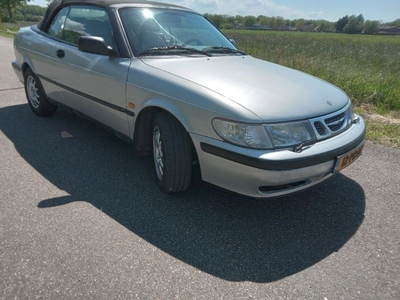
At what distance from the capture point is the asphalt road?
1.78 metres

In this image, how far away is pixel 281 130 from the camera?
2.07 metres

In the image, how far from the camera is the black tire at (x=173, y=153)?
2.43 meters

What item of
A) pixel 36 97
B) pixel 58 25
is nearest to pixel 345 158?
pixel 58 25

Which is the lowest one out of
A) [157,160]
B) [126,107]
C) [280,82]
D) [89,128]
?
[89,128]

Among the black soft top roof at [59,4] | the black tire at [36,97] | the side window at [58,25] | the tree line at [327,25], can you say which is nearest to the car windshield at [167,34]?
the black soft top roof at [59,4]

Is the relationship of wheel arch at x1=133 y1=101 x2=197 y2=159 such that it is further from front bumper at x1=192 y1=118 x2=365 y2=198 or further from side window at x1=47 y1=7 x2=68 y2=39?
side window at x1=47 y1=7 x2=68 y2=39

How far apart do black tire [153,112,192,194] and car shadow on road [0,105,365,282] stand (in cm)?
17

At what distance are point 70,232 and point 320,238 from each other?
1.78 meters

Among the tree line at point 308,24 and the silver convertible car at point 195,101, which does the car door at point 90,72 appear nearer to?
the silver convertible car at point 195,101

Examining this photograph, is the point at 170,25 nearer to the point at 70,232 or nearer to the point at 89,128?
the point at 89,128

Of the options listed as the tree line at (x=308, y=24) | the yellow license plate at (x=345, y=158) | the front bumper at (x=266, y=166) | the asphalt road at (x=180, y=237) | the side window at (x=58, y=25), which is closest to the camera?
the asphalt road at (x=180, y=237)

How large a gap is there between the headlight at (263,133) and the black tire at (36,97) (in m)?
3.14

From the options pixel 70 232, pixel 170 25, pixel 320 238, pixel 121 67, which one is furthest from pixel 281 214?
pixel 170 25

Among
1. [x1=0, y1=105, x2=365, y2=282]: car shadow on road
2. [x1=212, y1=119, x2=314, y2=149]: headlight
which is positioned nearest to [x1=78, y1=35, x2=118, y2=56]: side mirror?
[x1=0, y1=105, x2=365, y2=282]: car shadow on road
